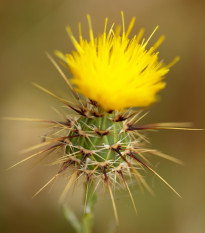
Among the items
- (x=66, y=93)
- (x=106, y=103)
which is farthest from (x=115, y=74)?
(x=66, y=93)

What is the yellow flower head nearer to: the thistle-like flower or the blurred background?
the thistle-like flower

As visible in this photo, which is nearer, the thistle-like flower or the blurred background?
the thistle-like flower

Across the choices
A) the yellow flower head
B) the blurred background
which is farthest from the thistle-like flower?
the blurred background

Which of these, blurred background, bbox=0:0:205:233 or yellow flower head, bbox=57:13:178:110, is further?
blurred background, bbox=0:0:205:233

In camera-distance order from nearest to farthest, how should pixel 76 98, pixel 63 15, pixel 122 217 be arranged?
1. pixel 76 98
2. pixel 122 217
3. pixel 63 15

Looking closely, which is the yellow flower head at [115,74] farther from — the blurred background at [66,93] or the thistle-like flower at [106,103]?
the blurred background at [66,93]

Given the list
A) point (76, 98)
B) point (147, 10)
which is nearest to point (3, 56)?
point (147, 10)

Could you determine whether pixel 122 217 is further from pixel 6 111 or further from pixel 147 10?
pixel 147 10

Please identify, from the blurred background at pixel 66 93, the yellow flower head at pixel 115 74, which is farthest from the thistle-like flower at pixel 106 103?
the blurred background at pixel 66 93
